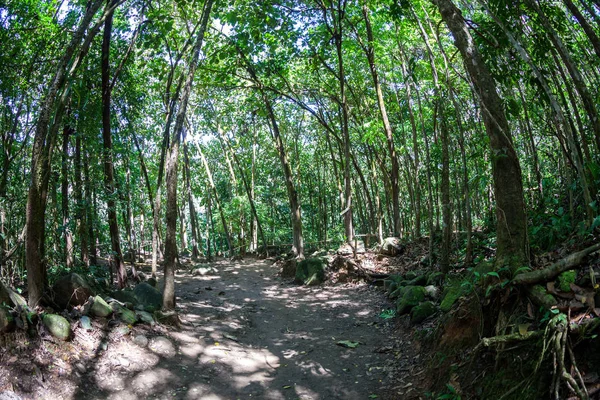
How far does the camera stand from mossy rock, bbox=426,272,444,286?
7594 millimetres

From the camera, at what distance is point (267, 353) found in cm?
617

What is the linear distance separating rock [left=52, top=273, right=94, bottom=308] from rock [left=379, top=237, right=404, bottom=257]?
29.1 ft

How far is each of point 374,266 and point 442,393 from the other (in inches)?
316

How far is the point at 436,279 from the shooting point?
771 cm

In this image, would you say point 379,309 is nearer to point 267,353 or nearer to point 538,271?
point 267,353

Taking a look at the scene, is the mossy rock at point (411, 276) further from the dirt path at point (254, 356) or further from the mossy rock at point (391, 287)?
the dirt path at point (254, 356)

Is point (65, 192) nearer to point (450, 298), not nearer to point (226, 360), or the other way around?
point (226, 360)

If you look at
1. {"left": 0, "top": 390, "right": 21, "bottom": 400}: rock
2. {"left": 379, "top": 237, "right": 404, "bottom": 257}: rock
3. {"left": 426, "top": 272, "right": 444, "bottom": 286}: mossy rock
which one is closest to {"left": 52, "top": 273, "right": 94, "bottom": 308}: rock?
{"left": 0, "top": 390, "right": 21, "bottom": 400}: rock

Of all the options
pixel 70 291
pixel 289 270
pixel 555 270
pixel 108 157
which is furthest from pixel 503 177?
pixel 289 270

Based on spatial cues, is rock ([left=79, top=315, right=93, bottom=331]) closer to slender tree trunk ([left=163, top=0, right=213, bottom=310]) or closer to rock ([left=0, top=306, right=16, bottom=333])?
rock ([left=0, top=306, right=16, bottom=333])

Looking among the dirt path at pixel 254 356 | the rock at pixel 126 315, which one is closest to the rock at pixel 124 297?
the rock at pixel 126 315

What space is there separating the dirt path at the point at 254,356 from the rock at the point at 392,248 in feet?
10.2

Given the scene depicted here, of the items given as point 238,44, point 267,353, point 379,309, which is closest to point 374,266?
point 379,309

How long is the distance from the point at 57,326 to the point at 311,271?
26.3 ft
